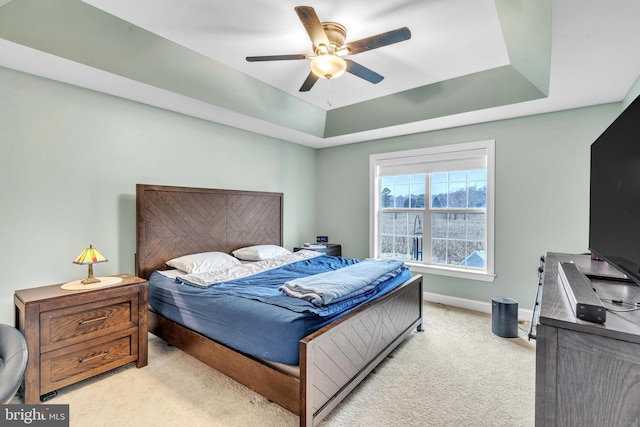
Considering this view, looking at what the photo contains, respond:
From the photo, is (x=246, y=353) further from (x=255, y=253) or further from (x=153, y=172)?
(x=153, y=172)

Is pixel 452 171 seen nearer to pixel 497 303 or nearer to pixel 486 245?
pixel 486 245

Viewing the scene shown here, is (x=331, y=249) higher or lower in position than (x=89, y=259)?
lower

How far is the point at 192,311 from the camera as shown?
237 centimetres

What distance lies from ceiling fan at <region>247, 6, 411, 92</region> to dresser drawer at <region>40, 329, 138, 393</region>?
2.45 metres

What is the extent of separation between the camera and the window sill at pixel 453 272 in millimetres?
3713

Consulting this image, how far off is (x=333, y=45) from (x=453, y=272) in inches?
124

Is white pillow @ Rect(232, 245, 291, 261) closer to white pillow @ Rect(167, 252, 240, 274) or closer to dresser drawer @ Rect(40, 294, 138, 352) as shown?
white pillow @ Rect(167, 252, 240, 274)

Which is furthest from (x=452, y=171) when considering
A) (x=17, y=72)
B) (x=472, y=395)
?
(x=17, y=72)

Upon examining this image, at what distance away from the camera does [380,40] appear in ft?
6.45

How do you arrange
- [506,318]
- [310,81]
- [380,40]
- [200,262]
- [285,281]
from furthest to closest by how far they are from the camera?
[200,262]
[506,318]
[285,281]
[310,81]
[380,40]

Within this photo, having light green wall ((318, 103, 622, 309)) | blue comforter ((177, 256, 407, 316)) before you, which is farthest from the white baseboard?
blue comforter ((177, 256, 407, 316))

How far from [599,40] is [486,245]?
241 centimetres

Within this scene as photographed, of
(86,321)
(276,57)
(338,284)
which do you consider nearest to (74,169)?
(86,321)

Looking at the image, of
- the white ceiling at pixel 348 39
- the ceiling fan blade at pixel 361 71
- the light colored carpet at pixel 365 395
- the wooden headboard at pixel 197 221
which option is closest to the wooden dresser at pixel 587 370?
the light colored carpet at pixel 365 395
